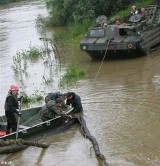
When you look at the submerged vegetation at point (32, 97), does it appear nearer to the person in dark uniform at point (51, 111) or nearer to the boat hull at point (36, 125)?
the boat hull at point (36, 125)

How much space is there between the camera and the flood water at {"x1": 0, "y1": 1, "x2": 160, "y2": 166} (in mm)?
10625

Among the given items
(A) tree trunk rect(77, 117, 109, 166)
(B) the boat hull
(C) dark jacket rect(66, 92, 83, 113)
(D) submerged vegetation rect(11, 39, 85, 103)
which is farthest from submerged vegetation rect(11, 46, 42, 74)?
(A) tree trunk rect(77, 117, 109, 166)

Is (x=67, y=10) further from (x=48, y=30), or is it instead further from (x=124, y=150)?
(x=124, y=150)

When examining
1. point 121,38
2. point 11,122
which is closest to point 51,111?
point 11,122

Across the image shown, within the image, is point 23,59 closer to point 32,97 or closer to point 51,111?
point 32,97

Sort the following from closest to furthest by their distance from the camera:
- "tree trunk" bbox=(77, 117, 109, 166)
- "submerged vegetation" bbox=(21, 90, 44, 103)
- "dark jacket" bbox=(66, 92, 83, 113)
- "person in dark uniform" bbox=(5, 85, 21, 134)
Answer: "tree trunk" bbox=(77, 117, 109, 166) → "person in dark uniform" bbox=(5, 85, 21, 134) → "dark jacket" bbox=(66, 92, 83, 113) → "submerged vegetation" bbox=(21, 90, 44, 103)

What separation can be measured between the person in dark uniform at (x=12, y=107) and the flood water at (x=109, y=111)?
759 mm

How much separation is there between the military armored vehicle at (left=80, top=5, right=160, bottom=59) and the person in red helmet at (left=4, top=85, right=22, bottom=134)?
9.06 m

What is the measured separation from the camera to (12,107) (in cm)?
1108

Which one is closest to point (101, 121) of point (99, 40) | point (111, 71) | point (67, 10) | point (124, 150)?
point (124, 150)

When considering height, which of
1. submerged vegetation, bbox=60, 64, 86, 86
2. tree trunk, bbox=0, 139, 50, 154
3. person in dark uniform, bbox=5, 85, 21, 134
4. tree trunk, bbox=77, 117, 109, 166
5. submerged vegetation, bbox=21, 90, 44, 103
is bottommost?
submerged vegetation, bbox=60, 64, 86, 86

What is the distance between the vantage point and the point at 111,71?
61.9 feet

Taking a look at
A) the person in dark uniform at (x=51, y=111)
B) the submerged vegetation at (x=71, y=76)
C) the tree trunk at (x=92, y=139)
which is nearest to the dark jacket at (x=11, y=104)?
the person in dark uniform at (x=51, y=111)

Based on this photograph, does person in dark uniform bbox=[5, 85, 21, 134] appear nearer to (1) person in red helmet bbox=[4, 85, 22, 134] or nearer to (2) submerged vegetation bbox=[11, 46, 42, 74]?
(1) person in red helmet bbox=[4, 85, 22, 134]
